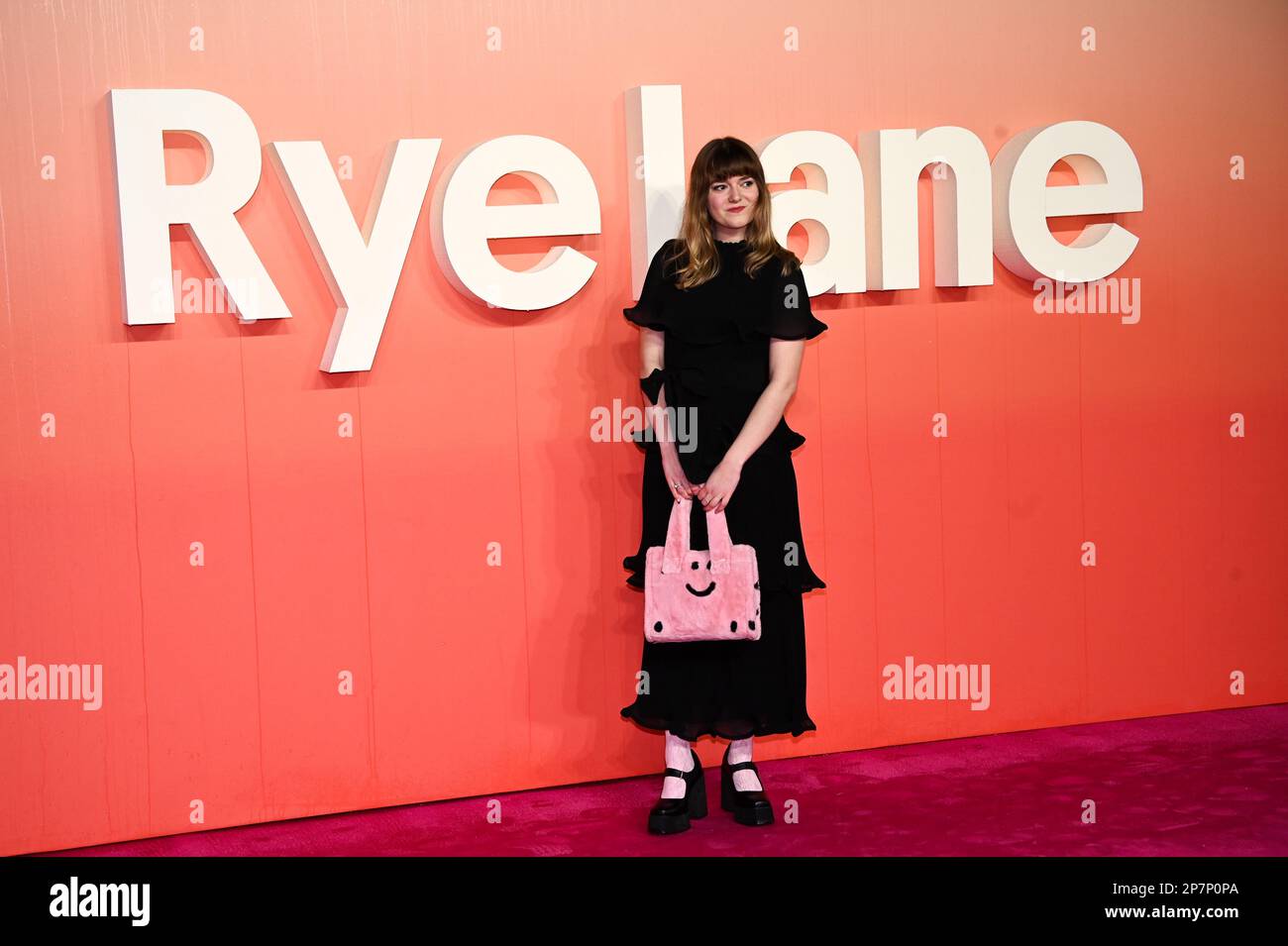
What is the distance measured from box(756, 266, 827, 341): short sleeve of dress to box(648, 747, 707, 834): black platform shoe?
3.60ft

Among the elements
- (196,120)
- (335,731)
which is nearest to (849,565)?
(335,731)

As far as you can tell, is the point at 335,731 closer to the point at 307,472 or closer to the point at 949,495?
the point at 307,472

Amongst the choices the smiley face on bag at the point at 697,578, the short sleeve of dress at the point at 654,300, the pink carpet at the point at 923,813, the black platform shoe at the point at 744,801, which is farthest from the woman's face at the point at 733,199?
the pink carpet at the point at 923,813

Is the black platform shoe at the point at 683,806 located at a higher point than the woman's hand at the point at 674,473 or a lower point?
lower

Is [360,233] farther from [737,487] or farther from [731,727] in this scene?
[731,727]

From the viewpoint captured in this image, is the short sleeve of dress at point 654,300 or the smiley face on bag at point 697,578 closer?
the smiley face on bag at point 697,578

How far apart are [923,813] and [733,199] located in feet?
5.34

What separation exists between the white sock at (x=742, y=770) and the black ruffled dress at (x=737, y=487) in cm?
5

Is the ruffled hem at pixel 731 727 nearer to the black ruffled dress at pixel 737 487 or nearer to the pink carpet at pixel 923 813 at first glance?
the black ruffled dress at pixel 737 487

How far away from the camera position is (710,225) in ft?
11.6

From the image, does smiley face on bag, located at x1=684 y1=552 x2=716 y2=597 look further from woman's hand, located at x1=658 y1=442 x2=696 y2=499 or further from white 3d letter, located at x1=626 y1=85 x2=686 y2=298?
white 3d letter, located at x1=626 y1=85 x2=686 y2=298

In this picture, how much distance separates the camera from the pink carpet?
3.31 meters

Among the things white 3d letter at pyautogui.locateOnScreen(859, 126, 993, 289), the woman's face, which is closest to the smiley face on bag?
the woman's face

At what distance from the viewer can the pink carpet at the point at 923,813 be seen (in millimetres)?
3312
